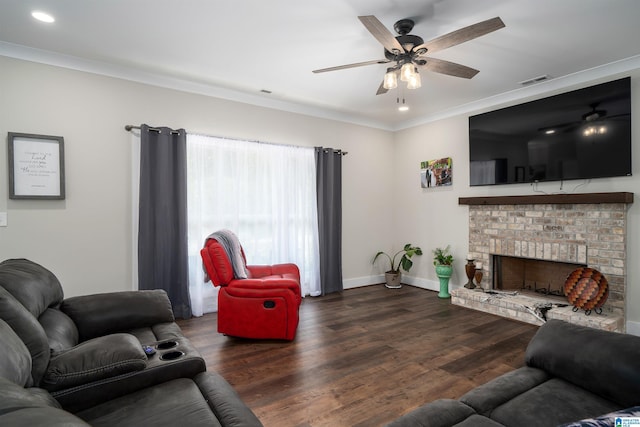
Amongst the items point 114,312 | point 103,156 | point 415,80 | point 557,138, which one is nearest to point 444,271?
point 557,138

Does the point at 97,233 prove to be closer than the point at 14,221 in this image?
No

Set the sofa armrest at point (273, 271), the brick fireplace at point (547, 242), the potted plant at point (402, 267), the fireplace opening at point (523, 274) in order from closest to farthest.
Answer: the brick fireplace at point (547, 242)
the sofa armrest at point (273, 271)
the fireplace opening at point (523, 274)
the potted plant at point (402, 267)

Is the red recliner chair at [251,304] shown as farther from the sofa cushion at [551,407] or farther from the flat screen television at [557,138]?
the flat screen television at [557,138]

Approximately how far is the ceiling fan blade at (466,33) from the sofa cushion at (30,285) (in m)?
2.88

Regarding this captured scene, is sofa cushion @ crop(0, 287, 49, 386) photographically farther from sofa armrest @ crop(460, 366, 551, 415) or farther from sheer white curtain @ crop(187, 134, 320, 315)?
sheer white curtain @ crop(187, 134, 320, 315)

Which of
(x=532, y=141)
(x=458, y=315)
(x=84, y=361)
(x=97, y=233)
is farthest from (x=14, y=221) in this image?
(x=532, y=141)

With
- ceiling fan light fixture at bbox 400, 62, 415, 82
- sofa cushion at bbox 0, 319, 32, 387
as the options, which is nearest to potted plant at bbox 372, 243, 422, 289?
ceiling fan light fixture at bbox 400, 62, 415, 82

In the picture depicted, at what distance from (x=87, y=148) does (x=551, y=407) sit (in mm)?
4194

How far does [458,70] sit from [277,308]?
262 centimetres

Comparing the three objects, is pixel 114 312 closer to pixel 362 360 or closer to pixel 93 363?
pixel 93 363

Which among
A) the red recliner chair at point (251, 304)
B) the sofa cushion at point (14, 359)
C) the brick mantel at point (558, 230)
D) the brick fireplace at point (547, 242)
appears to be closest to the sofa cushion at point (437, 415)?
the sofa cushion at point (14, 359)

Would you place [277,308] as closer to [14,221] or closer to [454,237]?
[14,221]

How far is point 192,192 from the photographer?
4.00 meters

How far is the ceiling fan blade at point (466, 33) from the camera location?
208cm
